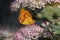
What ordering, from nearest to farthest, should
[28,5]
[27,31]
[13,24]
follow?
[27,31], [28,5], [13,24]

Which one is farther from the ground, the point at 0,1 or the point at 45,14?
the point at 0,1

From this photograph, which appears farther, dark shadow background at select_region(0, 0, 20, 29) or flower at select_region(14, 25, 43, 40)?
dark shadow background at select_region(0, 0, 20, 29)

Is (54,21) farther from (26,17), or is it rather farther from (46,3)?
(46,3)

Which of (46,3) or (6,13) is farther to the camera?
(6,13)

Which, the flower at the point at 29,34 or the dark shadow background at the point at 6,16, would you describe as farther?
the dark shadow background at the point at 6,16

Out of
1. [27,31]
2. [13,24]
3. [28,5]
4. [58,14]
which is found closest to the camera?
[58,14]

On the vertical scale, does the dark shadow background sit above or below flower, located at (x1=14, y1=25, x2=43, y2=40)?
above

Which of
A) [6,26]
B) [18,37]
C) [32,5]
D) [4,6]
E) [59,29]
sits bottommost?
[59,29]

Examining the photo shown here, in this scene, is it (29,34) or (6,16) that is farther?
(6,16)

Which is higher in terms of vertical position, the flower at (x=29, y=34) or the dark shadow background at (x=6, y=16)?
the dark shadow background at (x=6, y=16)

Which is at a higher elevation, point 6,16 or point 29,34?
point 6,16

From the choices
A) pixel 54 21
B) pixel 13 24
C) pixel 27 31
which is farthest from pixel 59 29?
pixel 13 24
